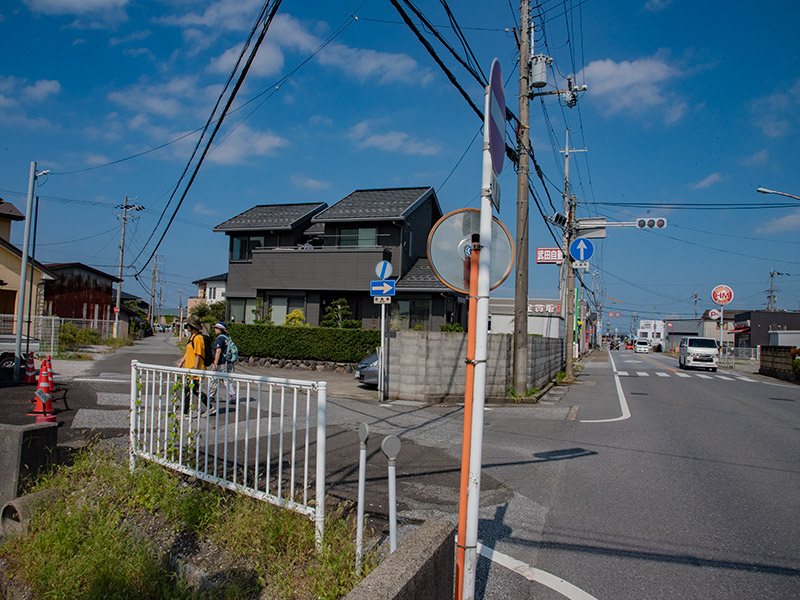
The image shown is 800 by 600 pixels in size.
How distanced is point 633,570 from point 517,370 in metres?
9.19

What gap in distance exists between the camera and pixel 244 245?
2591 cm

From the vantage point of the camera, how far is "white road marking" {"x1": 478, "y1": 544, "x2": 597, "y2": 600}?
10.7 feet

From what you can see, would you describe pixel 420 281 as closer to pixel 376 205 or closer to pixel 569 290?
pixel 376 205

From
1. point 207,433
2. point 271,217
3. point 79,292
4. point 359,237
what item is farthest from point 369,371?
point 79,292

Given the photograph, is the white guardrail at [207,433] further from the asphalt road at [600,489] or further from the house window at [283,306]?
the house window at [283,306]

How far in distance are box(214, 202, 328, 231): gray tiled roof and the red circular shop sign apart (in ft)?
72.0

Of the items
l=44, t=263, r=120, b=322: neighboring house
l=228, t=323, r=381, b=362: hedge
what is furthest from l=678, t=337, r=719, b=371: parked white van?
l=44, t=263, r=120, b=322: neighboring house

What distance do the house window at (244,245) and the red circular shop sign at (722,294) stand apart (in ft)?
80.3

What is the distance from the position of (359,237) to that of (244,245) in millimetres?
6058

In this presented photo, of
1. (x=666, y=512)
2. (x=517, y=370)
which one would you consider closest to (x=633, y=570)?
(x=666, y=512)

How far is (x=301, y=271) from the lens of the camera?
2320cm

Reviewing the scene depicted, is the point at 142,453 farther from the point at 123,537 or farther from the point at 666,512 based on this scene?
the point at 666,512

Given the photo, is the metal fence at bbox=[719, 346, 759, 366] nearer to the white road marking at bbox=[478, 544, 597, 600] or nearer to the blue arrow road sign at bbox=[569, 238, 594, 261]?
the blue arrow road sign at bbox=[569, 238, 594, 261]

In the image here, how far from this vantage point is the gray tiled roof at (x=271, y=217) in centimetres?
2516
